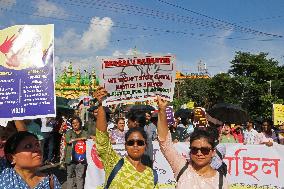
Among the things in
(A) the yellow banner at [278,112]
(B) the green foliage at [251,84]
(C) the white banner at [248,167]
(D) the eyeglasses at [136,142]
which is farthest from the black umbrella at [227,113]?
(B) the green foliage at [251,84]

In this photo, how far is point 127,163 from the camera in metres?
3.47

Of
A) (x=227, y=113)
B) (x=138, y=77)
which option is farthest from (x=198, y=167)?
(x=227, y=113)

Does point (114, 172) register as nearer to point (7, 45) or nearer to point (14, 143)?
point (14, 143)

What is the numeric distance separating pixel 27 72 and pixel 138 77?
144cm

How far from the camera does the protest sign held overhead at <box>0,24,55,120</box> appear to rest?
3.84 m

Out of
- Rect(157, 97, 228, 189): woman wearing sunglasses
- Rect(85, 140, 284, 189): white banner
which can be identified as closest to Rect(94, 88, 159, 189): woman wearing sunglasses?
Rect(157, 97, 228, 189): woman wearing sunglasses

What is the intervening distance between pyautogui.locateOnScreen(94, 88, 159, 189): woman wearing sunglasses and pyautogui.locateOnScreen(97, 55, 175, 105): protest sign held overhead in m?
1.01

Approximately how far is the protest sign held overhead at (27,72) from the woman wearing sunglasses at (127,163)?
1.73 feet

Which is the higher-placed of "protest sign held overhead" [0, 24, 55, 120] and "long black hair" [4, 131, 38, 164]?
"protest sign held overhead" [0, 24, 55, 120]

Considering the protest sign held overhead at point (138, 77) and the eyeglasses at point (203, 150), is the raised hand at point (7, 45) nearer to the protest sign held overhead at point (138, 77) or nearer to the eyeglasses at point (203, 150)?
the protest sign held overhead at point (138, 77)

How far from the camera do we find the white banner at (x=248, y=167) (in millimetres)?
7148

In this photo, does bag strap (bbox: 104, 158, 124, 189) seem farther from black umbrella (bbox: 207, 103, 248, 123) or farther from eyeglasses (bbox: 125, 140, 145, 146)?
black umbrella (bbox: 207, 103, 248, 123)

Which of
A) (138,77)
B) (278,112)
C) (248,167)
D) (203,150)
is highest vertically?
(138,77)

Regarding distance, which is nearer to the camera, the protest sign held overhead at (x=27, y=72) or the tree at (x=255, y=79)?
the protest sign held overhead at (x=27, y=72)
